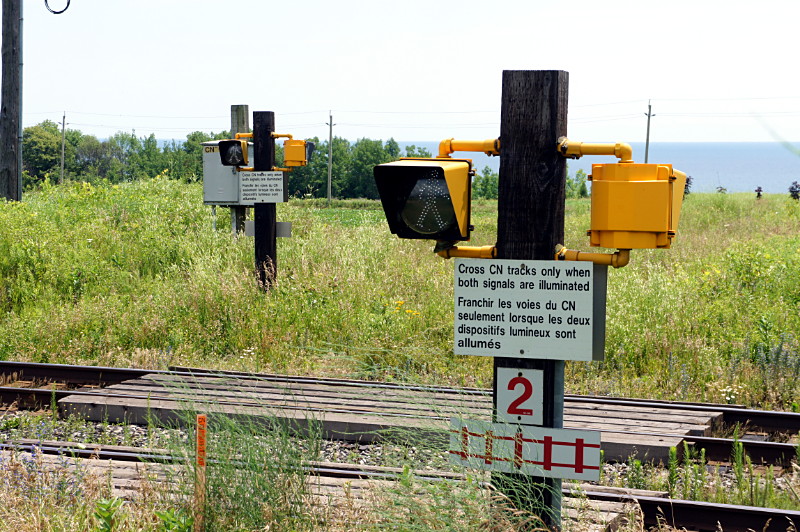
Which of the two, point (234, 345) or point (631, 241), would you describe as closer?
point (631, 241)

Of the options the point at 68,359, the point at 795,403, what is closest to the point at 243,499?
the point at 795,403

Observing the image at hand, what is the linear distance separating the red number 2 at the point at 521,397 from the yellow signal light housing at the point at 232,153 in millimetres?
7953

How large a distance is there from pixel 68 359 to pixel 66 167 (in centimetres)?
8159

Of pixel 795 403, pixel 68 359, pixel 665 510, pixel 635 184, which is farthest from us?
pixel 68 359

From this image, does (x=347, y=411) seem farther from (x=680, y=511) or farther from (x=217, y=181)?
(x=217, y=181)

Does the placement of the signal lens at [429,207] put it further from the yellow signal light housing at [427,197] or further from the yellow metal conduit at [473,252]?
the yellow metal conduit at [473,252]

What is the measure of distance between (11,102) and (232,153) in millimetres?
8269

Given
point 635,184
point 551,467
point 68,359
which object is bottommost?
point 68,359

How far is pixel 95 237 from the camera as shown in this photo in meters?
13.8

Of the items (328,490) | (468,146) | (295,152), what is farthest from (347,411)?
(295,152)

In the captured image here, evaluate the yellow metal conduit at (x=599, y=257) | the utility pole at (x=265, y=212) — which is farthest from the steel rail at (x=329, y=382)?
the utility pole at (x=265, y=212)

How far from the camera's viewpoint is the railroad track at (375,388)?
578cm

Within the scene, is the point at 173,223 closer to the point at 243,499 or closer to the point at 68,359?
the point at 68,359

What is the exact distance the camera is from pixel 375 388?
559 cm
